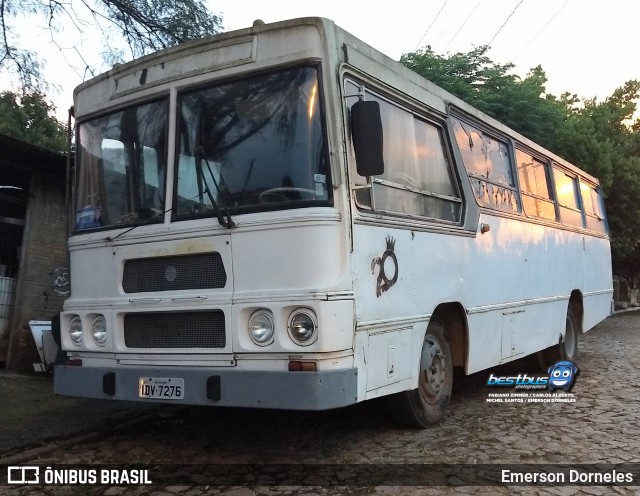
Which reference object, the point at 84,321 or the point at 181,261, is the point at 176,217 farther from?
the point at 84,321

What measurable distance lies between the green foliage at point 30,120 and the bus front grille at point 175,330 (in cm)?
480

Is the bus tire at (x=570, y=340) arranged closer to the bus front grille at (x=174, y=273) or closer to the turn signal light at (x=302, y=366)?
the turn signal light at (x=302, y=366)

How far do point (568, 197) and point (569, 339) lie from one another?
2.10 metres

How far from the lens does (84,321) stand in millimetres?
4770

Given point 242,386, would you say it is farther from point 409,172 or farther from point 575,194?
point 575,194

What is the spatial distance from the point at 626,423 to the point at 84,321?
15.6 feet

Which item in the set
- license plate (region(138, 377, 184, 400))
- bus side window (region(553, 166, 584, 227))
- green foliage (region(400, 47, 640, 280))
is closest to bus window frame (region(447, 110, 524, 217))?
bus side window (region(553, 166, 584, 227))

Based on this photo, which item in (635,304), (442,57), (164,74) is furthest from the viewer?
(635,304)

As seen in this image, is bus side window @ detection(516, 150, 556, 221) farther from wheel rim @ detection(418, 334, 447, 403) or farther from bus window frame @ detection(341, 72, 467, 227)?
wheel rim @ detection(418, 334, 447, 403)

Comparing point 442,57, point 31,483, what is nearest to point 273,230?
point 31,483

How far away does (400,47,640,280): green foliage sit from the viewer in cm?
1350

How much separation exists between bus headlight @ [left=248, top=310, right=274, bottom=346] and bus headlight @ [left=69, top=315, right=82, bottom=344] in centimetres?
166

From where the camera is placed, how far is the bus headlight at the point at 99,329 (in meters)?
4.68

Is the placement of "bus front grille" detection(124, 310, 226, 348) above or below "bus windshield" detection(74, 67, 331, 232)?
below
